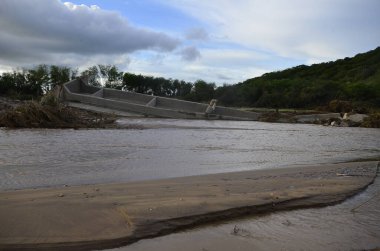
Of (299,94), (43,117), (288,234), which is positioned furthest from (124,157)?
(299,94)

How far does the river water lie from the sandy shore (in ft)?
0.66

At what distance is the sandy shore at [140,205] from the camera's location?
3.59 m

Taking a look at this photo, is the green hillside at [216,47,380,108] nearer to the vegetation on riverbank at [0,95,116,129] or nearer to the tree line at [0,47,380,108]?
the tree line at [0,47,380,108]

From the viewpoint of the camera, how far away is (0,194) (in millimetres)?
5145

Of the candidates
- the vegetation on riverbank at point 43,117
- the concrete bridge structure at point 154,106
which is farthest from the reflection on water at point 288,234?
the concrete bridge structure at point 154,106

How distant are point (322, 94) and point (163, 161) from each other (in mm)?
48720

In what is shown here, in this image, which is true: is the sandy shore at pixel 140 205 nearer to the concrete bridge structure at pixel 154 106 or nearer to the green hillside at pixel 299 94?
the concrete bridge structure at pixel 154 106

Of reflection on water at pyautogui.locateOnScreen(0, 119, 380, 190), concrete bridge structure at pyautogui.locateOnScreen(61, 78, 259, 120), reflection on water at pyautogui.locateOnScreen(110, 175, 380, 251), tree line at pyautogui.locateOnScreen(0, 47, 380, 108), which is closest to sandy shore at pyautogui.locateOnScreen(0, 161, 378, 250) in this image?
reflection on water at pyautogui.locateOnScreen(110, 175, 380, 251)

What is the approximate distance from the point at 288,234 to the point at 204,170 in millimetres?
4269

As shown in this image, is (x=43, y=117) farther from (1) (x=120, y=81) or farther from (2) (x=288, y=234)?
(1) (x=120, y=81)

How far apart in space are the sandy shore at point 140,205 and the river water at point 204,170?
202 mm

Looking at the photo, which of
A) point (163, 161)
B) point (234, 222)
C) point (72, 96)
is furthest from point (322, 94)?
point (234, 222)

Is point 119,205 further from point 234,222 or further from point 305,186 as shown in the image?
point 305,186

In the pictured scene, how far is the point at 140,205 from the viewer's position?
459 cm
